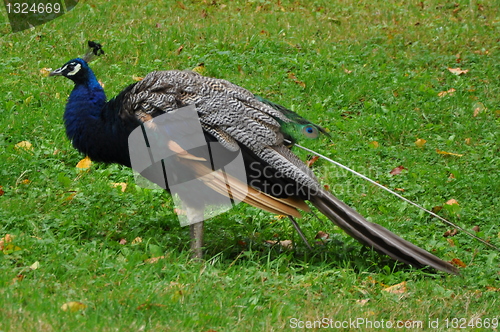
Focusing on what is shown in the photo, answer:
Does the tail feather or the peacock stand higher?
the peacock

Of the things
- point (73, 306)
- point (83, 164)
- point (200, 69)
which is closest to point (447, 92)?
point (200, 69)

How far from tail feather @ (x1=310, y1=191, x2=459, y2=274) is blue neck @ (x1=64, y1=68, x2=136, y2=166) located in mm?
1374

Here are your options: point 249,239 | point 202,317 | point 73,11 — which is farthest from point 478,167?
point 73,11

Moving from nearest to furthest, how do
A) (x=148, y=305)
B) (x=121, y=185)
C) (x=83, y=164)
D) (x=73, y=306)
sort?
1. (x=73, y=306)
2. (x=148, y=305)
3. (x=121, y=185)
4. (x=83, y=164)

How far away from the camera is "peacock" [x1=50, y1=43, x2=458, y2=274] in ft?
13.0

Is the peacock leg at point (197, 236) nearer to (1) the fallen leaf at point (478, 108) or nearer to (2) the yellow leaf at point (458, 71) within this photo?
(1) the fallen leaf at point (478, 108)

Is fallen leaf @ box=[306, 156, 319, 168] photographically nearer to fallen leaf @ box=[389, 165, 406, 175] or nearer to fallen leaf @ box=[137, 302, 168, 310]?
fallen leaf @ box=[389, 165, 406, 175]

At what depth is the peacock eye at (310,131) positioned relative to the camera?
4414mm

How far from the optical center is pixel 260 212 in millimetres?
4945

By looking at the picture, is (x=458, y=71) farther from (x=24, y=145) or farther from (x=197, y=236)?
(x=24, y=145)

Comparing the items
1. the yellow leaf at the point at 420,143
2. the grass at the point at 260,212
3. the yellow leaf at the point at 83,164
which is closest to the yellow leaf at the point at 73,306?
the grass at the point at 260,212

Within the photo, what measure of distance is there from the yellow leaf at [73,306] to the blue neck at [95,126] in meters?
1.33

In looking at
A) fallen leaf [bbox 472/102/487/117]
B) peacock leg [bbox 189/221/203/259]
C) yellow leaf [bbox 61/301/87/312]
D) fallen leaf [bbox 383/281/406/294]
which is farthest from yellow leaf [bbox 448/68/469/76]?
yellow leaf [bbox 61/301/87/312]

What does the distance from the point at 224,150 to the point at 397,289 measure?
4.64 feet
